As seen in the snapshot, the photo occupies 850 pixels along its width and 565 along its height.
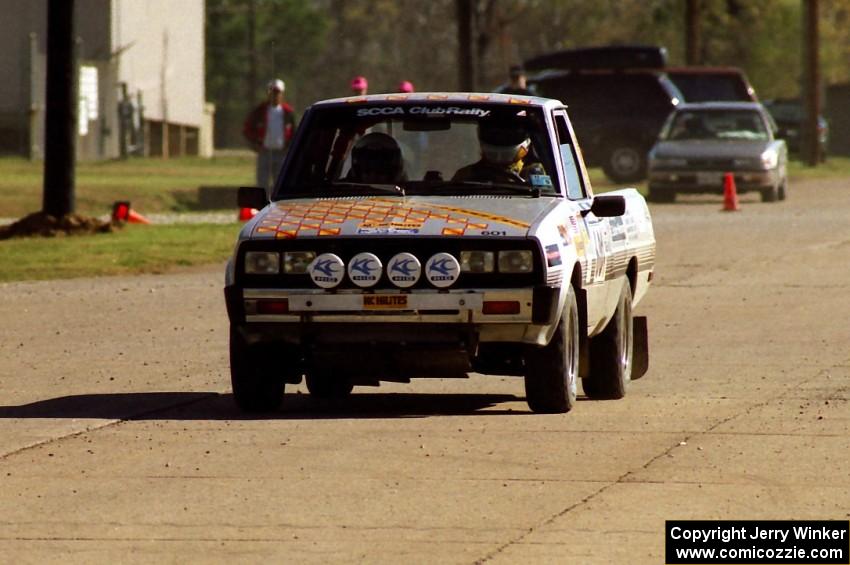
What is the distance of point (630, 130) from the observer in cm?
4222

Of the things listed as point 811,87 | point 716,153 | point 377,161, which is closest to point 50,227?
point 716,153

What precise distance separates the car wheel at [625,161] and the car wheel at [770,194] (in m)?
6.65

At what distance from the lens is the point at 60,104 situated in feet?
81.7

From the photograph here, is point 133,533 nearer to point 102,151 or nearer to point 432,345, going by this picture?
point 432,345

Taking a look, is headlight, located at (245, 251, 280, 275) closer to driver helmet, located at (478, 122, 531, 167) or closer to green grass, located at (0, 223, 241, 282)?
driver helmet, located at (478, 122, 531, 167)

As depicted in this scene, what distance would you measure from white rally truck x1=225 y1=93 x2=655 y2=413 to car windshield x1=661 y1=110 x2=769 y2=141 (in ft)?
79.0

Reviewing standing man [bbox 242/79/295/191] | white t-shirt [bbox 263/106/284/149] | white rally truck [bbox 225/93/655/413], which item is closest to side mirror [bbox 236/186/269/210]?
white rally truck [bbox 225/93/655/413]

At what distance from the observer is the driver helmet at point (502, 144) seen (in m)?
11.5

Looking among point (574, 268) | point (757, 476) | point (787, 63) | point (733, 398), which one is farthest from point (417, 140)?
point (787, 63)

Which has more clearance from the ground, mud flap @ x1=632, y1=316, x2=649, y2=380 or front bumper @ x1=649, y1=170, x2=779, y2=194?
front bumper @ x1=649, y1=170, x2=779, y2=194

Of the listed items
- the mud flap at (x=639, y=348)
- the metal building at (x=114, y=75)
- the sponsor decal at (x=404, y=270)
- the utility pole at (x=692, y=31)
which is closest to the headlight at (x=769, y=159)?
the metal building at (x=114, y=75)

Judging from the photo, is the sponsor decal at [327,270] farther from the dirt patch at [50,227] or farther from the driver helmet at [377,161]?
the dirt patch at [50,227]

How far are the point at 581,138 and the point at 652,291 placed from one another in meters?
23.3

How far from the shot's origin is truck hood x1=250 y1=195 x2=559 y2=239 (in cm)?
1041
